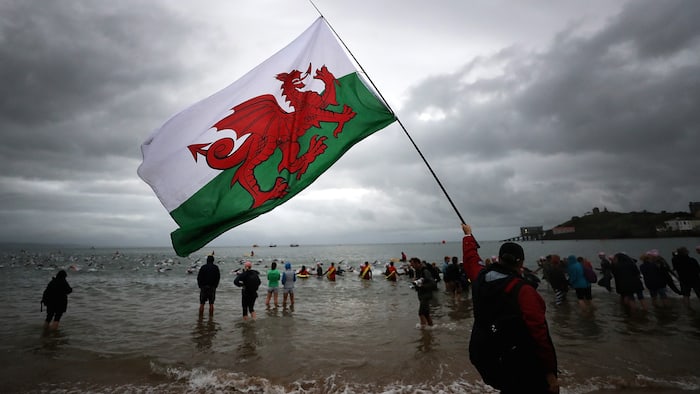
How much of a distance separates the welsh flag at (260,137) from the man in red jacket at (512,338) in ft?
10.6

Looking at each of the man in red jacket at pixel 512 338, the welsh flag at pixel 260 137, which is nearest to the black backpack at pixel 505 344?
the man in red jacket at pixel 512 338

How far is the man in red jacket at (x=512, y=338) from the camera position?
2.60 meters

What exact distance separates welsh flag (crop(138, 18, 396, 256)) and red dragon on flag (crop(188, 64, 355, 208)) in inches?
0.6

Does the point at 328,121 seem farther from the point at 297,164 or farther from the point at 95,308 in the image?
the point at 95,308

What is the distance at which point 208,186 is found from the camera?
16.6 ft

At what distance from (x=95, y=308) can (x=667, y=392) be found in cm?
1927

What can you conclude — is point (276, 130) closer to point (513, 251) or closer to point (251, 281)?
point (513, 251)

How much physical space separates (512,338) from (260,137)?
4.59 metres

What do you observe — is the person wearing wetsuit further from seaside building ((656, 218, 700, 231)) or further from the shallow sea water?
seaside building ((656, 218, 700, 231))

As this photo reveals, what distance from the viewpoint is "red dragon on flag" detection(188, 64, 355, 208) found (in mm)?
5223

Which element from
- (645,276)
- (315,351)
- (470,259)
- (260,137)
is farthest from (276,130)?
(645,276)

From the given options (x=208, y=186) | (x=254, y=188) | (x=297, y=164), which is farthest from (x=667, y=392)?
(x=208, y=186)

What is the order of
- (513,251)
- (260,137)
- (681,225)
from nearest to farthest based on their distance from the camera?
(513,251) < (260,137) < (681,225)

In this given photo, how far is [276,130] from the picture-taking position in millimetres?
5531
